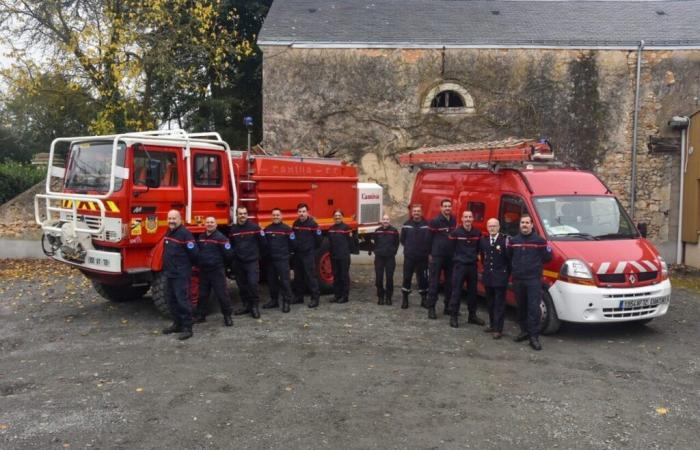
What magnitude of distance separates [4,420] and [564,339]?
20.3ft

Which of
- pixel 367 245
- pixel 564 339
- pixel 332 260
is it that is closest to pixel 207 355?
pixel 332 260

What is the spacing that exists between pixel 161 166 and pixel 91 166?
3.35ft

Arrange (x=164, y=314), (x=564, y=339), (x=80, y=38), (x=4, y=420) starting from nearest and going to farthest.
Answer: (x=4, y=420) < (x=564, y=339) < (x=164, y=314) < (x=80, y=38)

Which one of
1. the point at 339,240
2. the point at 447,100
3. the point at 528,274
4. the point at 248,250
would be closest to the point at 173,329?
the point at 248,250

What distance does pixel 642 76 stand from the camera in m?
14.8

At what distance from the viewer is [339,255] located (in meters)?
9.41

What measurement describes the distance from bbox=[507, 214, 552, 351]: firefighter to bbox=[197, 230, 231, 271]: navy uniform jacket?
3767mm

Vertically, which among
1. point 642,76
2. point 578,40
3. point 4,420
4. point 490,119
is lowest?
point 4,420

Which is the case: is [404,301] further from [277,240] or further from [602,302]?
[602,302]

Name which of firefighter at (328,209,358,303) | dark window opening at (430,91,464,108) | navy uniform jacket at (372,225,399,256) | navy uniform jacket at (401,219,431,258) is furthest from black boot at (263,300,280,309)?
dark window opening at (430,91,464,108)

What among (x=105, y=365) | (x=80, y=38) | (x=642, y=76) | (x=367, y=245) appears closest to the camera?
(x=105, y=365)

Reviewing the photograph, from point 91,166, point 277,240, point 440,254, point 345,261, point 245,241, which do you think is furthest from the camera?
point 345,261

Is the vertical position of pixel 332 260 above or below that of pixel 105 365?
above

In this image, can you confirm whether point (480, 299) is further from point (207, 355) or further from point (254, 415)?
point (254, 415)
